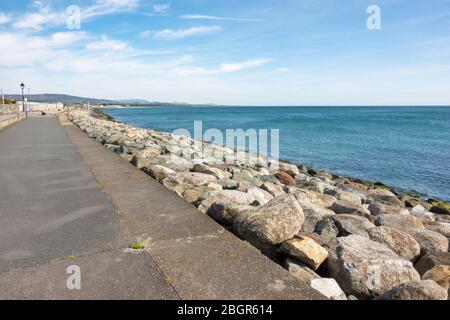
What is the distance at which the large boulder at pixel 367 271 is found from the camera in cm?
328

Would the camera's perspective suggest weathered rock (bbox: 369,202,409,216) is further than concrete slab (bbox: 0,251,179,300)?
Yes

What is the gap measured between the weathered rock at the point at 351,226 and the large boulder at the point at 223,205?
4.44ft

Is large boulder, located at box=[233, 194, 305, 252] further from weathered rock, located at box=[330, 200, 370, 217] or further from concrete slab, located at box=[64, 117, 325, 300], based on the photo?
weathered rock, located at box=[330, 200, 370, 217]

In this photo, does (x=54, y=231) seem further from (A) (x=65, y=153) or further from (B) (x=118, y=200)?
(A) (x=65, y=153)

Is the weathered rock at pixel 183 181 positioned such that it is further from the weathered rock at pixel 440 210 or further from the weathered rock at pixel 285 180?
the weathered rock at pixel 440 210

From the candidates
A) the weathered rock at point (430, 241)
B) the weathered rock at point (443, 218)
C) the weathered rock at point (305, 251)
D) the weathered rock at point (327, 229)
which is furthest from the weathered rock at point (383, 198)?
the weathered rock at point (305, 251)

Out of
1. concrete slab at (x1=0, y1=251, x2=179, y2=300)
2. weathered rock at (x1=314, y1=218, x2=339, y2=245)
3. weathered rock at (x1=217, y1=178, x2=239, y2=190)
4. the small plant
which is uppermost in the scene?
the small plant

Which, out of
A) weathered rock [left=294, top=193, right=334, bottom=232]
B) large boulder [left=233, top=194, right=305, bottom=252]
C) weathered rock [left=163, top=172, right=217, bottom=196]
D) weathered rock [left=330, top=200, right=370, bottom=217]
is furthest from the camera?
weathered rock [left=330, top=200, right=370, bottom=217]

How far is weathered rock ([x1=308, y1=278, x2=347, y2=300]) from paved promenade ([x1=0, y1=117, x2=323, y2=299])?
48cm

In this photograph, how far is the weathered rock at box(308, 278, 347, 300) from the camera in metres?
3.13

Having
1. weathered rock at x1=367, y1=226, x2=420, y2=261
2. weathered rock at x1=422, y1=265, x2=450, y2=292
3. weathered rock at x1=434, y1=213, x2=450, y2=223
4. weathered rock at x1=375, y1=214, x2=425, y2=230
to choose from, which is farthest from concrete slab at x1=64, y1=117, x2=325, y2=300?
weathered rock at x1=434, y1=213, x2=450, y2=223

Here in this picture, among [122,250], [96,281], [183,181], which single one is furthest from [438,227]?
[96,281]
